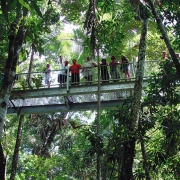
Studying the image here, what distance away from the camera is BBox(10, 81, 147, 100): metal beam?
8.84 metres

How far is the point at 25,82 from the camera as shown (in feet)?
31.6

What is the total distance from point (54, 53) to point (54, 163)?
7.41m

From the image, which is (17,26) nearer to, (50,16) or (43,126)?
(50,16)

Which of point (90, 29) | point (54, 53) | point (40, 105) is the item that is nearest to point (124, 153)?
point (90, 29)

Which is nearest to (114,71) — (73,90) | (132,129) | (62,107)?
(73,90)

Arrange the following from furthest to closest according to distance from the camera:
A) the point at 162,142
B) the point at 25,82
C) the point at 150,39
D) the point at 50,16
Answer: the point at 150,39
the point at 50,16
the point at 25,82
the point at 162,142

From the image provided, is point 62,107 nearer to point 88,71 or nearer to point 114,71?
point 88,71

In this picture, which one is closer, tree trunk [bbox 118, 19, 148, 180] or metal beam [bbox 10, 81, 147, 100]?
tree trunk [bbox 118, 19, 148, 180]

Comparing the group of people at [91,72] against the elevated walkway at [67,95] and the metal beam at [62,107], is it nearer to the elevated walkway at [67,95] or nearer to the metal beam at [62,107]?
the elevated walkway at [67,95]

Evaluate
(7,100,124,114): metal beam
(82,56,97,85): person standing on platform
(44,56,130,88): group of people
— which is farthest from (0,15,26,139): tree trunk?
(7,100,124,114): metal beam

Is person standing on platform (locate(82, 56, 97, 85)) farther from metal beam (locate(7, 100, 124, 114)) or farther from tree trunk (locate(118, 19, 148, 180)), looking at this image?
tree trunk (locate(118, 19, 148, 180))

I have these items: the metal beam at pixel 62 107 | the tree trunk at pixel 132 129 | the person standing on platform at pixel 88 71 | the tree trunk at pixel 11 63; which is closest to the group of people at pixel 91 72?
the person standing on platform at pixel 88 71

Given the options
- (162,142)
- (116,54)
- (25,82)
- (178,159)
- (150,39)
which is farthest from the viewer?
(150,39)

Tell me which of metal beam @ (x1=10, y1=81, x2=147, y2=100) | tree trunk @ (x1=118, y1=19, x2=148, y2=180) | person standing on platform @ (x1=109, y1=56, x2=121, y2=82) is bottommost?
tree trunk @ (x1=118, y1=19, x2=148, y2=180)
